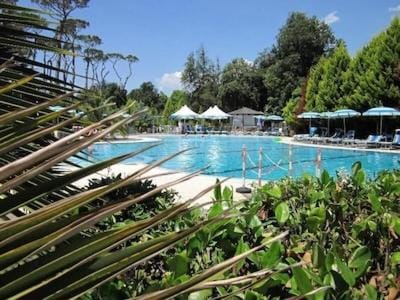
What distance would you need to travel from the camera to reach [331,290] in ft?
4.48

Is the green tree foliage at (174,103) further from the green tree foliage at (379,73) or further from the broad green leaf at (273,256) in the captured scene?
the broad green leaf at (273,256)

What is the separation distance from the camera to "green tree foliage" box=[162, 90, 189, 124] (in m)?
55.0

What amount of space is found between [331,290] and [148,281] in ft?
2.60

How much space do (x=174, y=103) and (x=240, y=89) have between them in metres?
9.01

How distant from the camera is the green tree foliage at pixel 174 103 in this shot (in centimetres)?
5498

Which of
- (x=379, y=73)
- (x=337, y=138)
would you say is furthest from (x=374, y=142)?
(x=379, y=73)

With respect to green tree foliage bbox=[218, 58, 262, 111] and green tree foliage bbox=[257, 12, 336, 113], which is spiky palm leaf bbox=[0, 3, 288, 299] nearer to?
green tree foliage bbox=[257, 12, 336, 113]

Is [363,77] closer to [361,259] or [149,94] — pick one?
[361,259]

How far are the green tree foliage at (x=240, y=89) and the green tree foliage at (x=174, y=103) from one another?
199 inches

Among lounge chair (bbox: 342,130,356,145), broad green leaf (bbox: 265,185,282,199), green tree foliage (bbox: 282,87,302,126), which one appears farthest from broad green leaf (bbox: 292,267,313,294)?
green tree foliage (bbox: 282,87,302,126)

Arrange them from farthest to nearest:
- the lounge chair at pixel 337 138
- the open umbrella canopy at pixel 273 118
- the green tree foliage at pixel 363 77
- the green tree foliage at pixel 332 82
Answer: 1. the open umbrella canopy at pixel 273 118
2. the green tree foliage at pixel 332 82
3. the lounge chair at pixel 337 138
4. the green tree foliage at pixel 363 77

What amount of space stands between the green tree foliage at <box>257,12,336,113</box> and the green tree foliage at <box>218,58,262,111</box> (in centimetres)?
172

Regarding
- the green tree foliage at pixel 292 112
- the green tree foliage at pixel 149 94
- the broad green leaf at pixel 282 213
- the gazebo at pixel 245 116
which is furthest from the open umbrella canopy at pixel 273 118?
the broad green leaf at pixel 282 213

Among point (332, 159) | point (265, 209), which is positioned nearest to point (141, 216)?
point (265, 209)
